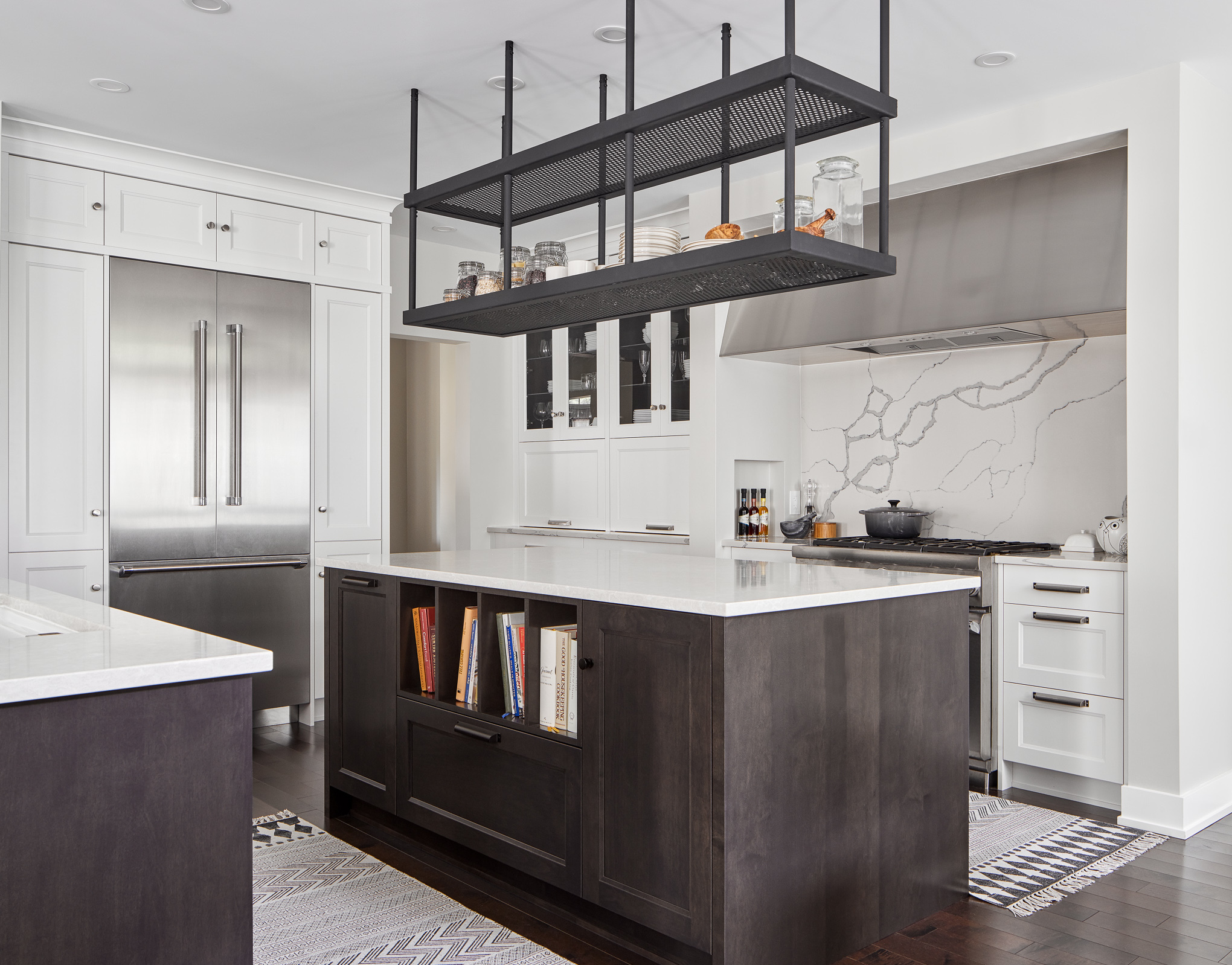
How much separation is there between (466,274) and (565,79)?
82cm

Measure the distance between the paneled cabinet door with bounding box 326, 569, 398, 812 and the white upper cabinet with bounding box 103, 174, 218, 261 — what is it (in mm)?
1909

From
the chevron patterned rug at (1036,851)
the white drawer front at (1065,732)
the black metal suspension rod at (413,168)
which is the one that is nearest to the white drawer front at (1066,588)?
the white drawer front at (1065,732)

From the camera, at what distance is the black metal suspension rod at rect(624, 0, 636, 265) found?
2.70 m

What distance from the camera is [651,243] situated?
9.11 feet

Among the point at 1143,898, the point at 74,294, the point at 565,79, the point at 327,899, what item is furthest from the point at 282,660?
the point at 1143,898

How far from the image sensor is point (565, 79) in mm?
3627

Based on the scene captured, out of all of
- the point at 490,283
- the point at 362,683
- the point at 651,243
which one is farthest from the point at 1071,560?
the point at 362,683

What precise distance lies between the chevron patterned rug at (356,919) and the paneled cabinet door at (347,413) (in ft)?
6.92

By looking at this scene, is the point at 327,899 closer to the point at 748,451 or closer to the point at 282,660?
the point at 282,660

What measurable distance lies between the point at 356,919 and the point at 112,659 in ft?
4.83

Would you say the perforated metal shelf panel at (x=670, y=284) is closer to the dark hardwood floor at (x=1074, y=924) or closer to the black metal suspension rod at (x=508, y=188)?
the black metal suspension rod at (x=508, y=188)

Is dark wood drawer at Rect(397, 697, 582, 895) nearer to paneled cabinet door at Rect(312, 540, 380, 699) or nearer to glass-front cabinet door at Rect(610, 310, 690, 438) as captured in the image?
paneled cabinet door at Rect(312, 540, 380, 699)

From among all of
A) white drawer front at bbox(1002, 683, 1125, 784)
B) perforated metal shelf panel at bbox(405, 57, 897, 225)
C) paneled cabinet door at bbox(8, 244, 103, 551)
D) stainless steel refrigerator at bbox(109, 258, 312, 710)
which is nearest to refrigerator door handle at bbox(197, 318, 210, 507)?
stainless steel refrigerator at bbox(109, 258, 312, 710)

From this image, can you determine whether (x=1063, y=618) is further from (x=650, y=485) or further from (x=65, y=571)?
(x=65, y=571)
